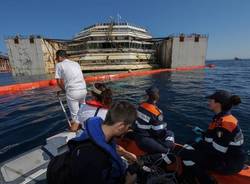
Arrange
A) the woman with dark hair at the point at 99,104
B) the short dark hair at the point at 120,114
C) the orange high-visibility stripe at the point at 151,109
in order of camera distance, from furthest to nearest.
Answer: the orange high-visibility stripe at the point at 151,109
the woman with dark hair at the point at 99,104
the short dark hair at the point at 120,114

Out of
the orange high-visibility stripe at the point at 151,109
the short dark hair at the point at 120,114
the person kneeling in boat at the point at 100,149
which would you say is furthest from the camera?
the orange high-visibility stripe at the point at 151,109

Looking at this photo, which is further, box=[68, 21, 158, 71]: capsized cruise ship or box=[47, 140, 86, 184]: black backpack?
box=[68, 21, 158, 71]: capsized cruise ship

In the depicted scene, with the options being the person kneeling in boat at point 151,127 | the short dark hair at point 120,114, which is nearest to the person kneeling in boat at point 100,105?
the person kneeling in boat at point 151,127

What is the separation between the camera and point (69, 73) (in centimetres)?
409

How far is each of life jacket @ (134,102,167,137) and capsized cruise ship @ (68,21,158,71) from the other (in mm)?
26618

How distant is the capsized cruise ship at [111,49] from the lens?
30672mm

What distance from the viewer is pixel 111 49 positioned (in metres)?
31.9

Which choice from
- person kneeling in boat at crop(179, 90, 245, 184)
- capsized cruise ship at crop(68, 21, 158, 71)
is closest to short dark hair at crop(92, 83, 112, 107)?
person kneeling in boat at crop(179, 90, 245, 184)

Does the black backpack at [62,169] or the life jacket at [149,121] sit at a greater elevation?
the black backpack at [62,169]

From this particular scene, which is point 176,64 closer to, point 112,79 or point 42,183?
point 112,79

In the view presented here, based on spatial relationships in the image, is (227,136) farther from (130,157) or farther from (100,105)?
(100,105)

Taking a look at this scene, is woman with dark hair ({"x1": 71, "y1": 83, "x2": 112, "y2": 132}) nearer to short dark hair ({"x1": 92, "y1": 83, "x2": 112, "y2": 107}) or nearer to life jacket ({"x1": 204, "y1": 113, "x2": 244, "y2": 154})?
short dark hair ({"x1": 92, "y1": 83, "x2": 112, "y2": 107})

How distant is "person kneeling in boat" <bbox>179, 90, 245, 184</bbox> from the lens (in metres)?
2.44

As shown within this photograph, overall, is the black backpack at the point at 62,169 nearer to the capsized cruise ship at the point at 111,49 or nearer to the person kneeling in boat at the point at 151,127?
the person kneeling in boat at the point at 151,127
